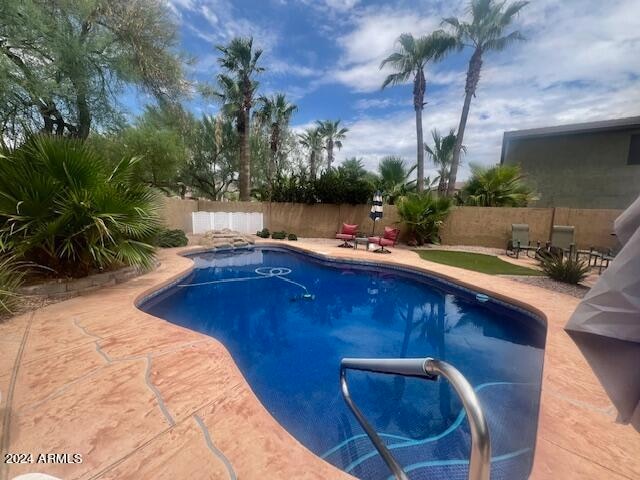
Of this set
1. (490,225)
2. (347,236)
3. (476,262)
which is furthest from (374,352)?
(490,225)

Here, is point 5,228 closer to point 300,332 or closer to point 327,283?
point 300,332

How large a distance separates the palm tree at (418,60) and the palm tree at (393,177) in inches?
42.6

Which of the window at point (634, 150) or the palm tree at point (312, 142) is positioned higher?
the palm tree at point (312, 142)

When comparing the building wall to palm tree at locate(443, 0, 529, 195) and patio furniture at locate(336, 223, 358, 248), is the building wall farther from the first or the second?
patio furniture at locate(336, 223, 358, 248)

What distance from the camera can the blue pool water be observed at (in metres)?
2.63

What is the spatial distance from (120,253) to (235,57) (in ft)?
44.6

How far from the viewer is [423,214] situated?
12.2 metres

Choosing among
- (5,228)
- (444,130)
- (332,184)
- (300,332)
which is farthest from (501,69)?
(5,228)

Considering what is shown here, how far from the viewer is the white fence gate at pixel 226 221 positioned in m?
14.8

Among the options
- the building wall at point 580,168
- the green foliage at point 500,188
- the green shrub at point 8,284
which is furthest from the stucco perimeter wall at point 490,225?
the green shrub at point 8,284

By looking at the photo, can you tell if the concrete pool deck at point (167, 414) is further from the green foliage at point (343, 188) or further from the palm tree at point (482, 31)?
the palm tree at point (482, 31)

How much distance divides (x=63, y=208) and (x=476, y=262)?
10.8 m

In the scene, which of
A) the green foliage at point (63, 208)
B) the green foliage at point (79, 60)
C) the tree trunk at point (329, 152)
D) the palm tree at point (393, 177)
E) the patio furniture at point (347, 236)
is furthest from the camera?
the tree trunk at point (329, 152)

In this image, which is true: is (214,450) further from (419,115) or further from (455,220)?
(419,115)
